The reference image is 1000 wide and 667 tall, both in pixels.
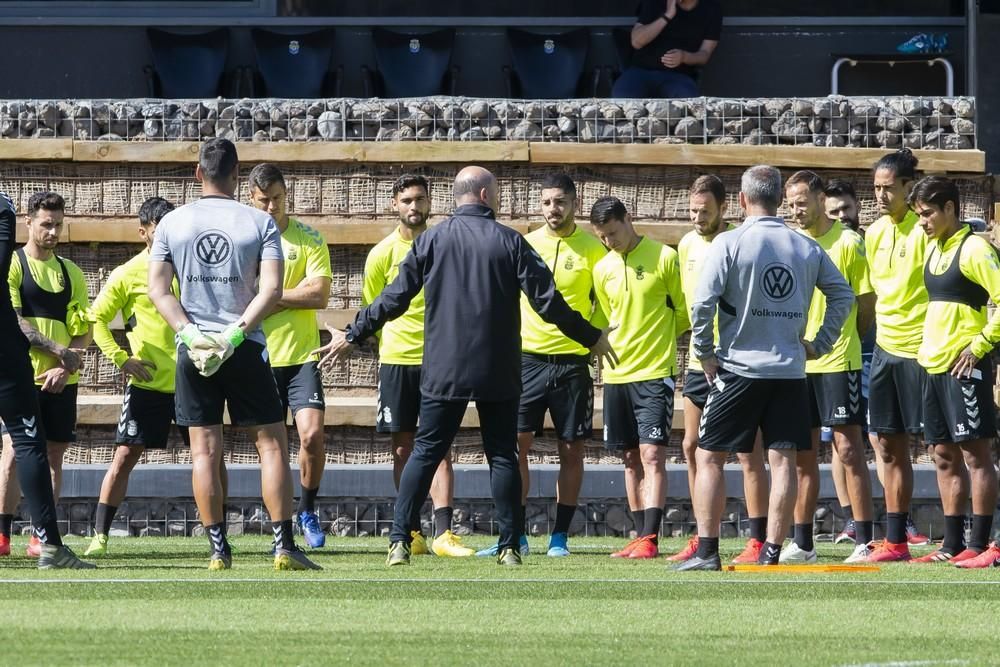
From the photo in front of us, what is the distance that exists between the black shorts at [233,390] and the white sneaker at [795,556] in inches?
118

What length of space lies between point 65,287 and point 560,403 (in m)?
3.07

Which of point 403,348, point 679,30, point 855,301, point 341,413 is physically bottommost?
point 341,413

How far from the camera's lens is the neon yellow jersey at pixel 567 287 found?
11.2 meters

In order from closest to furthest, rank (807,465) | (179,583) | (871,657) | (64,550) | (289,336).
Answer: (871,657) < (179,583) < (64,550) < (807,465) < (289,336)

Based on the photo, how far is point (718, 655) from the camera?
19.9ft

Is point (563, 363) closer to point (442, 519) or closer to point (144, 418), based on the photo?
→ point (442, 519)

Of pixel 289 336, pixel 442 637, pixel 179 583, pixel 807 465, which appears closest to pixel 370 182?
pixel 289 336

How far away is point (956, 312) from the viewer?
10.3 m

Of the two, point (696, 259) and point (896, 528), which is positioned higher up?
point (696, 259)

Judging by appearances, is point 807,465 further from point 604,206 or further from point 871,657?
point 871,657

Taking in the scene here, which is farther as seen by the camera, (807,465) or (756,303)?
(807,465)

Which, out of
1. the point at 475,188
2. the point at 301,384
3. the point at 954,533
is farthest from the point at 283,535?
the point at 954,533

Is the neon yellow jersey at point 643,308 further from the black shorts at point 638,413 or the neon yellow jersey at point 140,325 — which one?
the neon yellow jersey at point 140,325

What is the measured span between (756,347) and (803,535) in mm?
1559
